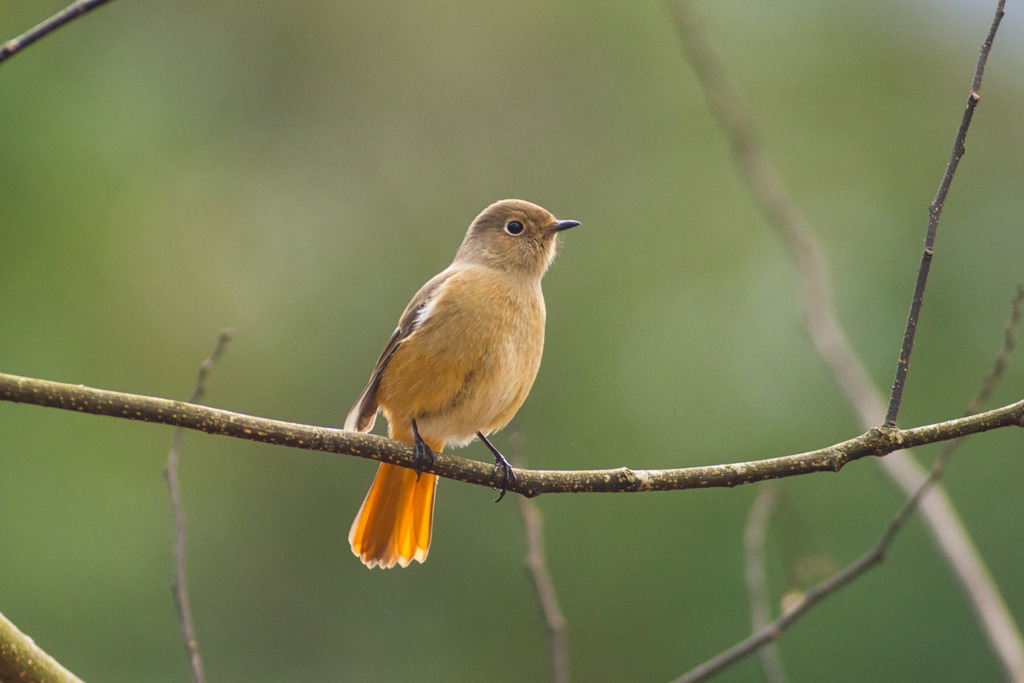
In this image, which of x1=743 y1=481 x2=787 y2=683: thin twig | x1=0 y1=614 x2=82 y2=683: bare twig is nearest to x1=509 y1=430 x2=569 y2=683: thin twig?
x1=743 y1=481 x2=787 y2=683: thin twig

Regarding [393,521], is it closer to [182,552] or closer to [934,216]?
[182,552]

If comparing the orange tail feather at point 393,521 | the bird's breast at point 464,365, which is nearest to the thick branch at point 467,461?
the bird's breast at point 464,365

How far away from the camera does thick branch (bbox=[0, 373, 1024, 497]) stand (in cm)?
220

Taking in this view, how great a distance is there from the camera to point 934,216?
2502mm

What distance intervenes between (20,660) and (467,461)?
4.20 feet

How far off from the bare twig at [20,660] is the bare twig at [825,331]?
8.41 feet

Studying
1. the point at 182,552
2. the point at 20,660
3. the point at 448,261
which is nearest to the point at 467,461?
the point at 182,552

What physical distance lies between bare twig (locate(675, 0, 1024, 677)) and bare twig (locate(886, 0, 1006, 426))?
2.89ft

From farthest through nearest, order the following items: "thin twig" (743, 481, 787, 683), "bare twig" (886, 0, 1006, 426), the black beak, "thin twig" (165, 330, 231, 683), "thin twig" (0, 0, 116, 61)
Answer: the black beak → "thin twig" (743, 481, 787, 683) → "thin twig" (165, 330, 231, 683) → "bare twig" (886, 0, 1006, 426) → "thin twig" (0, 0, 116, 61)

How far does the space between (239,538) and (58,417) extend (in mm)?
2293

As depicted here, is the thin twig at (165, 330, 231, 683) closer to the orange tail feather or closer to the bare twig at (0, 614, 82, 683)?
the bare twig at (0, 614, 82, 683)

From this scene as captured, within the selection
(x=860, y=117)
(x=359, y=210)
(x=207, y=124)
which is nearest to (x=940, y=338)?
(x=860, y=117)

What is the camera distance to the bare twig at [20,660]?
2148mm

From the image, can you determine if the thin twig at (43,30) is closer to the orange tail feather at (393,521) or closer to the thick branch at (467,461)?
the thick branch at (467,461)
